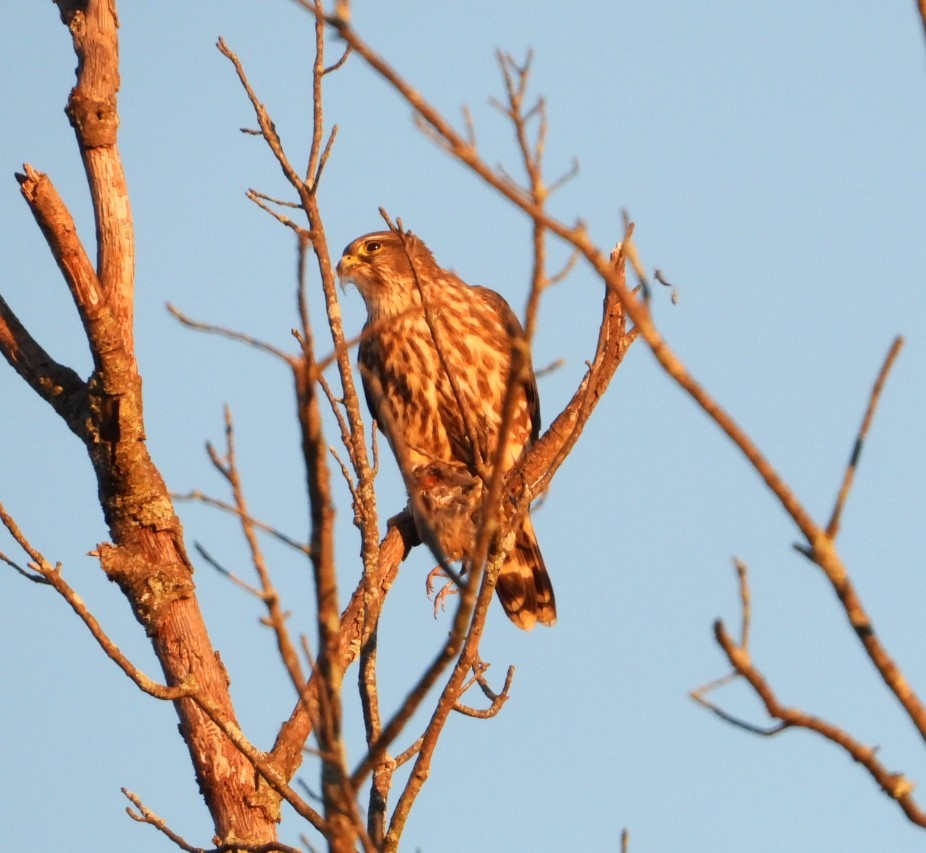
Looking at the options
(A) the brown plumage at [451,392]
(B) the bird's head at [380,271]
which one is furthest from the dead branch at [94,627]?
(B) the bird's head at [380,271]

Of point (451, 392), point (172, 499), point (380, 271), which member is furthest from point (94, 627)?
point (380, 271)

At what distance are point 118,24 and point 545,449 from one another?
1.79 metres

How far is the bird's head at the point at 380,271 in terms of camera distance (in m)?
6.29

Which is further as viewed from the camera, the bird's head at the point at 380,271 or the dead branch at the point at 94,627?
the bird's head at the point at 380,271

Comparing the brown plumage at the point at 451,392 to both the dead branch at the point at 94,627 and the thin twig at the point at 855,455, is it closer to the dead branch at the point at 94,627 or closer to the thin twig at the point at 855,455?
the dead branch at the point at 94,627

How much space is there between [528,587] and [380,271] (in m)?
1.61

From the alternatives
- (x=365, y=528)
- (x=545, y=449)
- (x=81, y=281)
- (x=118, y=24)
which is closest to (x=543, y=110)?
(x=365, y=528)

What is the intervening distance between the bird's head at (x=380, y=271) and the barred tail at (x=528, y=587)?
124cm

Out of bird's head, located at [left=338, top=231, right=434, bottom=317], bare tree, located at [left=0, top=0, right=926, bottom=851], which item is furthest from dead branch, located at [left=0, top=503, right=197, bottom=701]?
bird's head, located at [left=338, top=231, right=434, bottom=317]

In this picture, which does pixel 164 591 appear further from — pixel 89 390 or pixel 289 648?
pixel 289 648

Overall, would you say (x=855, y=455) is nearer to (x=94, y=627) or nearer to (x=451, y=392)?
(x=94, y=627)

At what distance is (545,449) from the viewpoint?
14.3 feet

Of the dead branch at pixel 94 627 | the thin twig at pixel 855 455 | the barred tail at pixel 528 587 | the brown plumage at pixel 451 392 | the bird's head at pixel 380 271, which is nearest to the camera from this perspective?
the thin twig at pixel 855 455

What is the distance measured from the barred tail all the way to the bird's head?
4.07 feet
